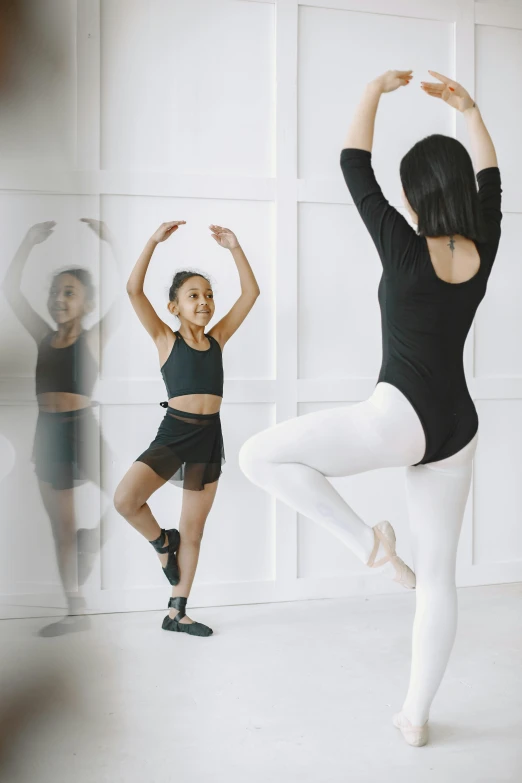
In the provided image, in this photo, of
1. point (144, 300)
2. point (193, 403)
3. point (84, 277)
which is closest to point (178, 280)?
point (144, 300)

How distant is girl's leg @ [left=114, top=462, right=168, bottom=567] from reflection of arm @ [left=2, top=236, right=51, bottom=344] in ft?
6.87

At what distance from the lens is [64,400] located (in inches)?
6.0

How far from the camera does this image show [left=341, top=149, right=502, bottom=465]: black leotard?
1354 millimetres

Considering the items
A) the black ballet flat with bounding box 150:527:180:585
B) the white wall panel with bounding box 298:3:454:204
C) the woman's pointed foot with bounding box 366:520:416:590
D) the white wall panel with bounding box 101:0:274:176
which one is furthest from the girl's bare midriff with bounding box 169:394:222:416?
the woman's pointed foot with bounding box 366:520:416:590

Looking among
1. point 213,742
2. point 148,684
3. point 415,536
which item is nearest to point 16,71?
point 415,536

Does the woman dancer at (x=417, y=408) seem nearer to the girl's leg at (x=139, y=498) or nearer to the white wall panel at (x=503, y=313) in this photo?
the girl's leg at (x=139, y=498)

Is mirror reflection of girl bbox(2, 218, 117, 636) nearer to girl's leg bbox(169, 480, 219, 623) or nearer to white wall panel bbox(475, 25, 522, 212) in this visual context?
girl's leg bbox(169, 480, 219, 623)

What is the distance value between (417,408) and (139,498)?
1.19 metres

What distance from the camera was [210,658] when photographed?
2.04 meters

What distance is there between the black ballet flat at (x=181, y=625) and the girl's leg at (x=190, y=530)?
21 mm

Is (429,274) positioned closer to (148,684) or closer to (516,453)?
(148,684)

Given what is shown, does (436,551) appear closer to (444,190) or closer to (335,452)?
(335,452)

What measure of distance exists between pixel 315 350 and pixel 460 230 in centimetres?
136

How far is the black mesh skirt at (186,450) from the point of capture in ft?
7.66
